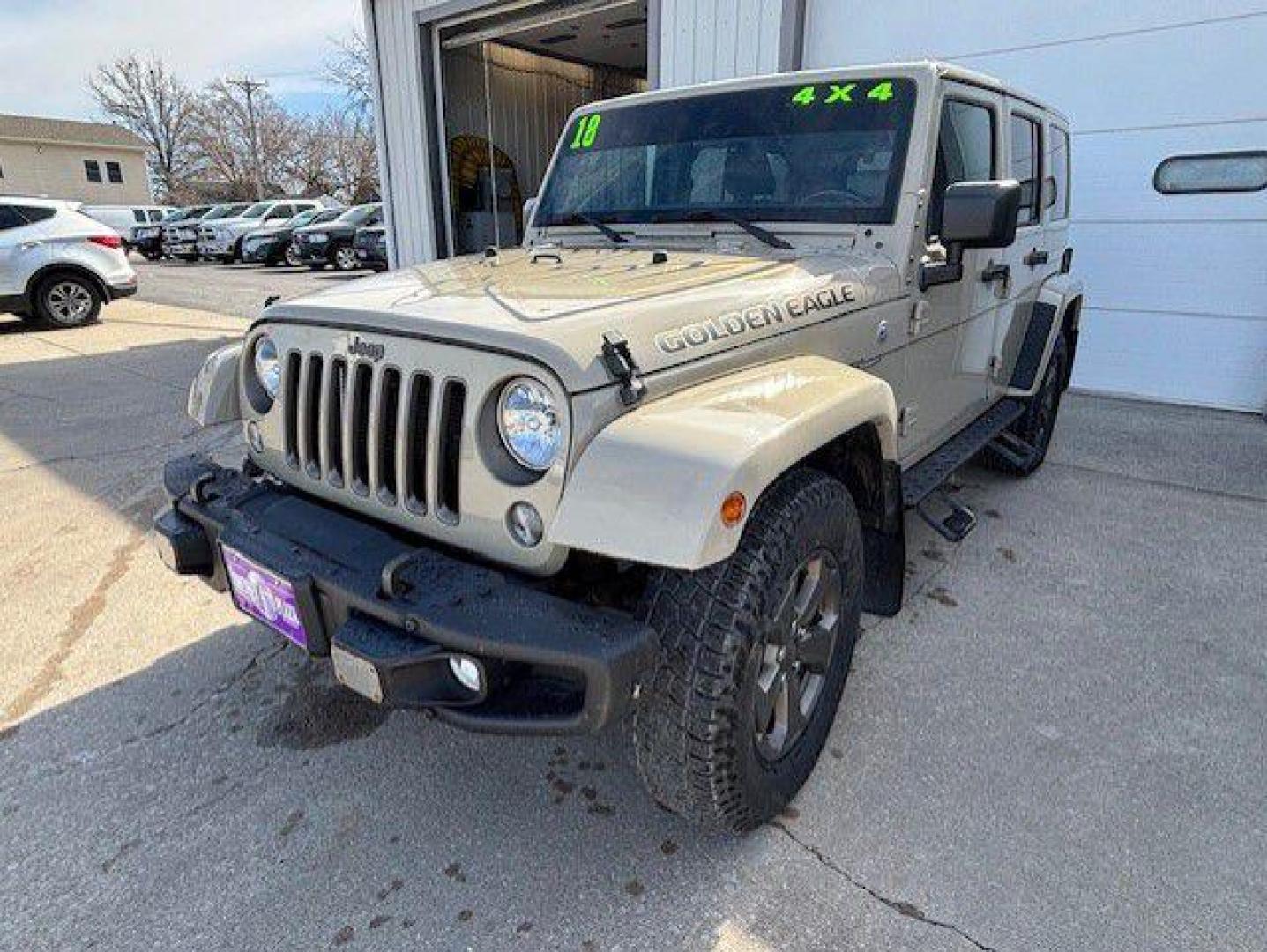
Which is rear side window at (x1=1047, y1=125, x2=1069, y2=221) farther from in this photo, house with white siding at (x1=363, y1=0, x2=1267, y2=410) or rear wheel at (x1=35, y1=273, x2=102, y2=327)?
rear wheel at (x1=35, y1=273, x2=102, y2=327)

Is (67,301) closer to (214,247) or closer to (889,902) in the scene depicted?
(889,902)

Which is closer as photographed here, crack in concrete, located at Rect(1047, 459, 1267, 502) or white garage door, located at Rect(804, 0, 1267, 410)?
crack in concrete, located at Rect(1047, 459, 1267, 502)

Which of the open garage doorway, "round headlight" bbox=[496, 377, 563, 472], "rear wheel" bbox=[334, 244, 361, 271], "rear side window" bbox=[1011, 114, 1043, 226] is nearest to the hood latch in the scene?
"round headlight" bbox=[496, 377, 563, 472]

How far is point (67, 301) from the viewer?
35.3 ft

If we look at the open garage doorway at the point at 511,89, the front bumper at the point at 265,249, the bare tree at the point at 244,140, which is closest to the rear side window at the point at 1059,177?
the open garage doorway at the point at 511,89

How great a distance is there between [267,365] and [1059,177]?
4312 millimetres

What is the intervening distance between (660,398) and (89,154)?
57957 millimetres

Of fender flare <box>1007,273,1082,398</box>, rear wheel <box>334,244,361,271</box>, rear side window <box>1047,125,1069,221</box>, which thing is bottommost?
rear wheel <box>334,244,361,271</box>

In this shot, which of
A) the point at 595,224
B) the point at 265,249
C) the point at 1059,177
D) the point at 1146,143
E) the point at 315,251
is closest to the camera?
the point at 595,224

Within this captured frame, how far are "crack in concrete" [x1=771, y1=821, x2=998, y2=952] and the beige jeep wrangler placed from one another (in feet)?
0.46

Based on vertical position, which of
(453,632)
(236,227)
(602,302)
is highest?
(602,302)

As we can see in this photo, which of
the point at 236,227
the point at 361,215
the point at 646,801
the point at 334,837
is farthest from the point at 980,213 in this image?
the point at 236,227

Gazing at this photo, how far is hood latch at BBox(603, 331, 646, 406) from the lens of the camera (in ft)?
5.85

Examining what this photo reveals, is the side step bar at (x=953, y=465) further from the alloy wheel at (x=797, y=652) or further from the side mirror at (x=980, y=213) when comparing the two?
the side mirror at (x=980, y=213)
